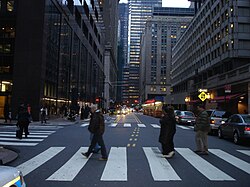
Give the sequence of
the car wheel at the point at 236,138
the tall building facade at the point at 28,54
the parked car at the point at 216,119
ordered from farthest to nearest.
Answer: the tall building facade at the point at 28,54
the parked car at the point at 216,119
the car wheel at the point at 236,138

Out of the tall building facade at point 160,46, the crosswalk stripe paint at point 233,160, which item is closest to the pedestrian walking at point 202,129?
the crosswalk stripe paint at point 233,160

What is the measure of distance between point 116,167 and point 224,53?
126 feet

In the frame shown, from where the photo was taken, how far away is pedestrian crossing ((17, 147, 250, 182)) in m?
6.84

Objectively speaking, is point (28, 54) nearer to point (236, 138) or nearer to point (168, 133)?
point (236, 138)

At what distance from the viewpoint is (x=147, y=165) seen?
26.7ft

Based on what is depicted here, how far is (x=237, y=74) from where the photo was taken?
31766mm

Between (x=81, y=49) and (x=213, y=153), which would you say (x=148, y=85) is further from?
(x=213, y=153)

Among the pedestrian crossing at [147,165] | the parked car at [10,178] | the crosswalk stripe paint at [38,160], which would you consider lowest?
the crosswalk stripe paint at [38,160]

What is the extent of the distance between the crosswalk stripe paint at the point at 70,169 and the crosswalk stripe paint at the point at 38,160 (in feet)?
2.68

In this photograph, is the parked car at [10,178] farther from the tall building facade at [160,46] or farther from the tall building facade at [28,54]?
the tall building facade at [160,46]

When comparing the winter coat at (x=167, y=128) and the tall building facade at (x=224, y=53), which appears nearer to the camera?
the winter coat at (x=167, y=128)

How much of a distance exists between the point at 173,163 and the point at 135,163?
1.21 metres

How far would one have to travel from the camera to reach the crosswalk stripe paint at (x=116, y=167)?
671 cm

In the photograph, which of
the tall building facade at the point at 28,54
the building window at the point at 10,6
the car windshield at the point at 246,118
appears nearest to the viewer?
the car windshield at the point at 246,118
